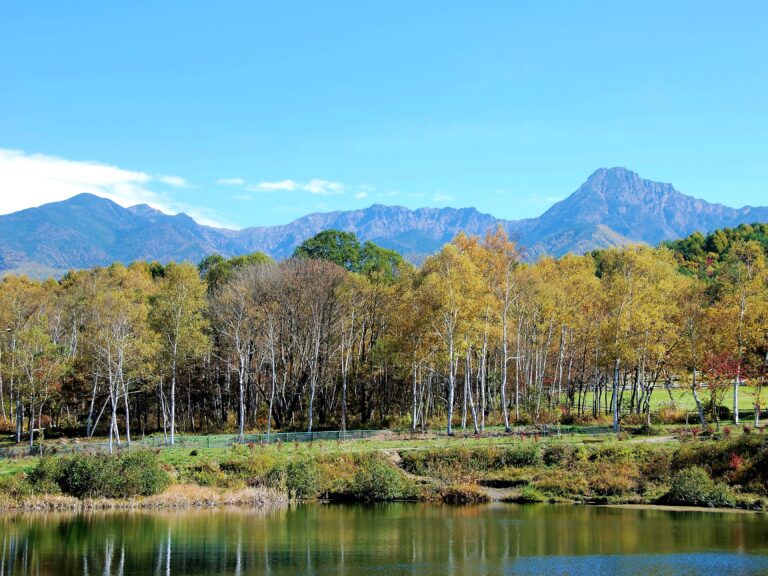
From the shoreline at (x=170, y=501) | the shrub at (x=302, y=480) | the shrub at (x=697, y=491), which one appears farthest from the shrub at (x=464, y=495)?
the shrub at (x=697, y=491)

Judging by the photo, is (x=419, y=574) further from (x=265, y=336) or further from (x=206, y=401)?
(x=206, y=401)

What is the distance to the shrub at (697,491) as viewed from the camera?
48781mm

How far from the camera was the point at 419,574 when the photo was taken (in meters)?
32.5

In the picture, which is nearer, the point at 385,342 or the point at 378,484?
the point at 378,484

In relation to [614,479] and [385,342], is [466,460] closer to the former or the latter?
[614,479]

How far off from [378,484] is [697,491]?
2089 centimetres

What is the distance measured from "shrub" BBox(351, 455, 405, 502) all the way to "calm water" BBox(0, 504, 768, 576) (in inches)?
190

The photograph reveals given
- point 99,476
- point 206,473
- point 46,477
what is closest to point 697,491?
point 206,473

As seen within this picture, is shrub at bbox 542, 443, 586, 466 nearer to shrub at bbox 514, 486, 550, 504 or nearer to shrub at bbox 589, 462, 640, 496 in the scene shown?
shrub at bbox 589, 462, 640, 496

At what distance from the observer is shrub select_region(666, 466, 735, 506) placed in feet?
160

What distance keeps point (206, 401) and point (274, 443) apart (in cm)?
2956

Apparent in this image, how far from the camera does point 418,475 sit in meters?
56.4

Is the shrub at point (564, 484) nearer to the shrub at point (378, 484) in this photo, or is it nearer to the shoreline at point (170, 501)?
the shrub at point (378, 484)

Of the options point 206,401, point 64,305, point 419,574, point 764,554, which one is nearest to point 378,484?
point 419,574
